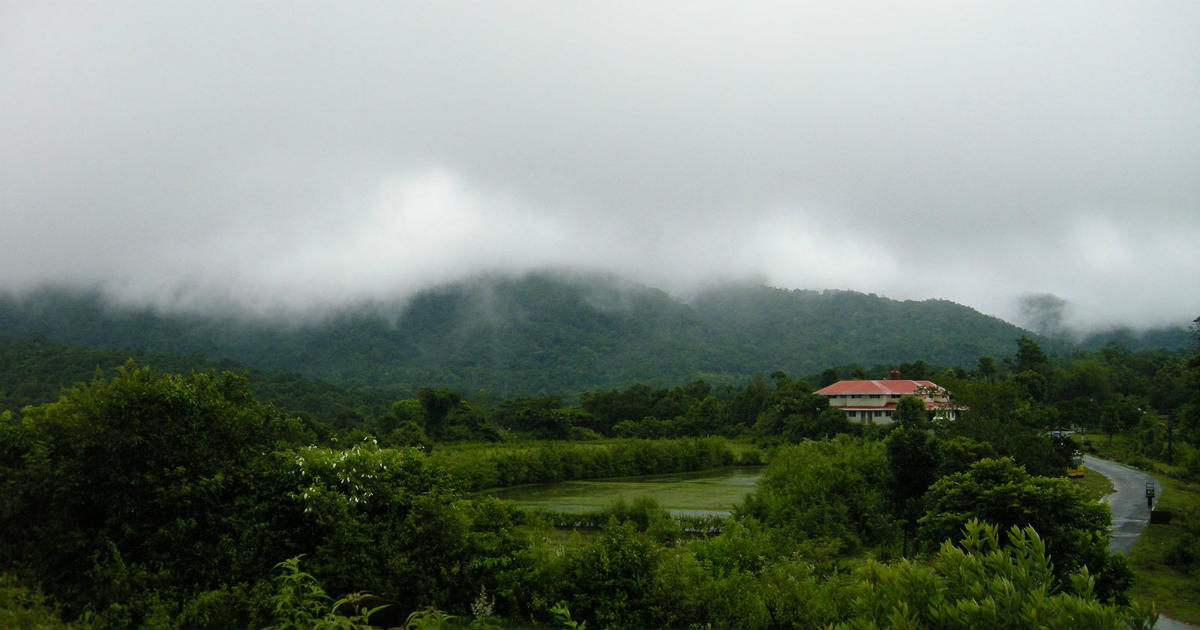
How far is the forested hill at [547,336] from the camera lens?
96.4 meters

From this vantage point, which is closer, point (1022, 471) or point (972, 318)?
point (1022, 471)

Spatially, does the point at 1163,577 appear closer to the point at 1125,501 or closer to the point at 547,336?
the point at 1125,501

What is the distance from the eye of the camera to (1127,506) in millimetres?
21609

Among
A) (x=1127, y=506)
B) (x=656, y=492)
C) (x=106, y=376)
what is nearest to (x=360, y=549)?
(x=1127, y=506)

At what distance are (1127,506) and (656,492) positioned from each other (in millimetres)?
18800

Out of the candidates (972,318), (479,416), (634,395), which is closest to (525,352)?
(634,395)

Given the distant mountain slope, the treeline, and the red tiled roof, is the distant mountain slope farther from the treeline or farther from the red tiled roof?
the treeline

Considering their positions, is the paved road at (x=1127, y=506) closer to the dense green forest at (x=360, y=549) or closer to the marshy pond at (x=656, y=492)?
the dense green forest at (x=360, y=549)

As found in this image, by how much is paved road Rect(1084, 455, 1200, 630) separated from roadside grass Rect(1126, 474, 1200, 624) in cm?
26

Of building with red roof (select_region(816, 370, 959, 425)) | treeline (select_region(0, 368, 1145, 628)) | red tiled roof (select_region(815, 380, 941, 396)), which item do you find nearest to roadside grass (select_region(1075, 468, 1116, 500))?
treeline (select_region(0, 368, 1145, 628))

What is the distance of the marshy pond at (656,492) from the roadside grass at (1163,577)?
12955 millimetres

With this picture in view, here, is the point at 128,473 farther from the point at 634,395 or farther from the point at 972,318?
the point at 972,318

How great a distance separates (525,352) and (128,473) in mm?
101162

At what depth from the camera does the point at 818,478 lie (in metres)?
20.2
